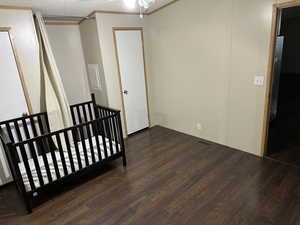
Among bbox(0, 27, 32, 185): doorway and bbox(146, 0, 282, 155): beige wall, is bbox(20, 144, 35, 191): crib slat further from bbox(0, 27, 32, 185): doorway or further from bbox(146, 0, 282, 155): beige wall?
bbox(146, 0, 282, 155): beige wall

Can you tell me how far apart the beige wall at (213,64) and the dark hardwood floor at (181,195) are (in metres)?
0.57

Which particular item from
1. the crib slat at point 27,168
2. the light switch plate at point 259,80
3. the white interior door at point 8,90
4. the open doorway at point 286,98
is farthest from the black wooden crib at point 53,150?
the open doorway at point 286,98

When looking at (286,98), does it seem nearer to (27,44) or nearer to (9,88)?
(27,44)

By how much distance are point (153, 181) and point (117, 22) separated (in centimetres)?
268

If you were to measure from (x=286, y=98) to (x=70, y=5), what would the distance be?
18.6 ft

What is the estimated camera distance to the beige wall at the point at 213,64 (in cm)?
253

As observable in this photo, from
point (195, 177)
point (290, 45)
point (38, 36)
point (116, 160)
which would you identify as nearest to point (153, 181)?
point (195, 177)

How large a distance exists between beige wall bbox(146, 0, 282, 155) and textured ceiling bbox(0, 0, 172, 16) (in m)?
0.60

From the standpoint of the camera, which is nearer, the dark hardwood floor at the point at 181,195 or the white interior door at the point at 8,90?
the dark hardwood floor at the point at 181,195

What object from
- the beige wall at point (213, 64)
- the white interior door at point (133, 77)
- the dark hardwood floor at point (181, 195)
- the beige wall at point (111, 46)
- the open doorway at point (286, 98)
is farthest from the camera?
the white interior door at point (133, 77)

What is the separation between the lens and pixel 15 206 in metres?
2.23

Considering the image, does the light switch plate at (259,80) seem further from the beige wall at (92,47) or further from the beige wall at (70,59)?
the beige wall at (70,59)

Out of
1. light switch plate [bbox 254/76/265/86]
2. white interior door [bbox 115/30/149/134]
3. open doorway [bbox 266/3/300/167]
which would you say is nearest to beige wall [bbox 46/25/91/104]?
white interior door [bbox 115/30/149/134]

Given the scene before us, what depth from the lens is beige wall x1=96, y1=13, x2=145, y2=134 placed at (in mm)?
3192
